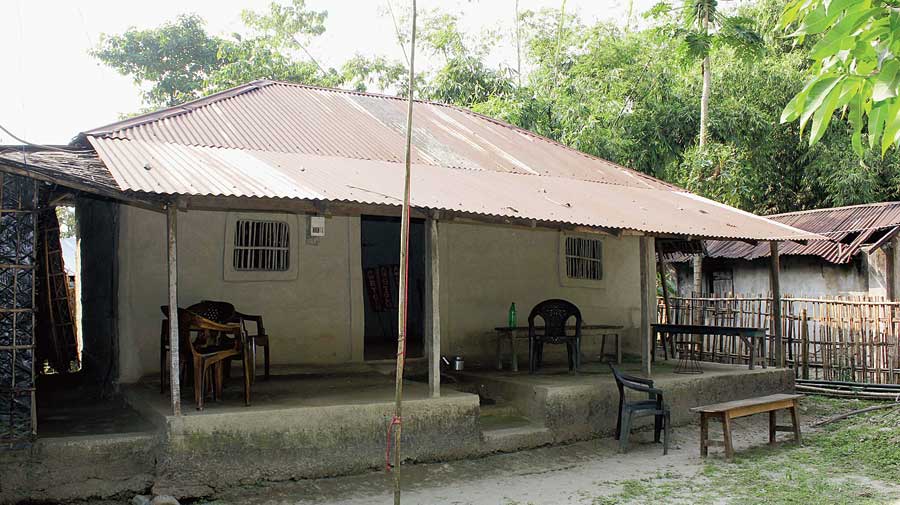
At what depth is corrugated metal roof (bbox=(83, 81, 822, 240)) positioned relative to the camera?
6859 millimetres

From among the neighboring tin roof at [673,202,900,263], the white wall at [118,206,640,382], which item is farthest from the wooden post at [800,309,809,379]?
the neighboring tin roof at [673,202,900,263]

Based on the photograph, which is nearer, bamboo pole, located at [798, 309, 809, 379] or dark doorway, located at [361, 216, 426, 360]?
dark doorway, located at [361, 216, 426, 360]

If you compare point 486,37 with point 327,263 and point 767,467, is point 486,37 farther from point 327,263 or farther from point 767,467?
point 767,467

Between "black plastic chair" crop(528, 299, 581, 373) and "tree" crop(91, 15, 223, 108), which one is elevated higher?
"tree" crop(91, 15, 223, 108)

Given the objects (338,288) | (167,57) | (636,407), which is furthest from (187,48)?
(636,407)

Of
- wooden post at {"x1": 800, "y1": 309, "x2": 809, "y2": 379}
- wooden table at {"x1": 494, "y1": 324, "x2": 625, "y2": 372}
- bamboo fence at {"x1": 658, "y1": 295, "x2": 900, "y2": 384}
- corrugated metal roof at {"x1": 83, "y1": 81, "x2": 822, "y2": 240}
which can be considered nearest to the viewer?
corrugated metal roof at {"x1": 83, "y1": 81, "x2": 822, "y2": 240}

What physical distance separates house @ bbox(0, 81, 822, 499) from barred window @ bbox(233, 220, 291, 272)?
2 centimetres

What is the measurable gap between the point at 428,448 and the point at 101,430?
9.50 ft

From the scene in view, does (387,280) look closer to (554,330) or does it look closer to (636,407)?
(554,330)

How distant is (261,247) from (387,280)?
3547mm

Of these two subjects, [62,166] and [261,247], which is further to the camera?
[261,247]

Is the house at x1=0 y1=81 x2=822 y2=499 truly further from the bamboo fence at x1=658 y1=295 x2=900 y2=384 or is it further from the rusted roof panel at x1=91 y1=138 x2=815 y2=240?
the bamboo fence at x1=658 y1=295 x2=900 y2=384

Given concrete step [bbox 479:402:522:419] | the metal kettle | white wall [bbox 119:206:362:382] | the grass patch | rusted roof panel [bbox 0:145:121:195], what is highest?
rusted roof panel [bbox 0:145:121:195]

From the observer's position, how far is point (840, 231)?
15719 mm
